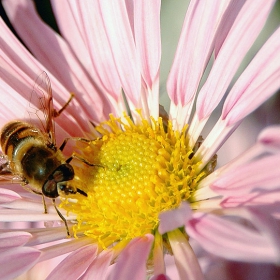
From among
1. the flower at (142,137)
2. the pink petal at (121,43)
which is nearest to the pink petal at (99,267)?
the flower at (142,137)

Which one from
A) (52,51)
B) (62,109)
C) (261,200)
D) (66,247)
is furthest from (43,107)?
(261,200)

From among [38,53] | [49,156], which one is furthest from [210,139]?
[38,53]

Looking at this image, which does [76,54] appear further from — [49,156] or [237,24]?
[237,24]

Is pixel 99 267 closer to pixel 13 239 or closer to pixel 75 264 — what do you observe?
pixel 75 264

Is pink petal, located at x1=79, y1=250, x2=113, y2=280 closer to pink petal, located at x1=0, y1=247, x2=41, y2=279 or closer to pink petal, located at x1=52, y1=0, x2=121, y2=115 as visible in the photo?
pink petal, located at x1=0, y1=247, x2=41, y2=279

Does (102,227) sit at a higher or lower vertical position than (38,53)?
lower

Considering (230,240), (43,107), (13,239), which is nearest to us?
(230,240)

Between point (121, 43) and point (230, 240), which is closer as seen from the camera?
point (230, 240)
